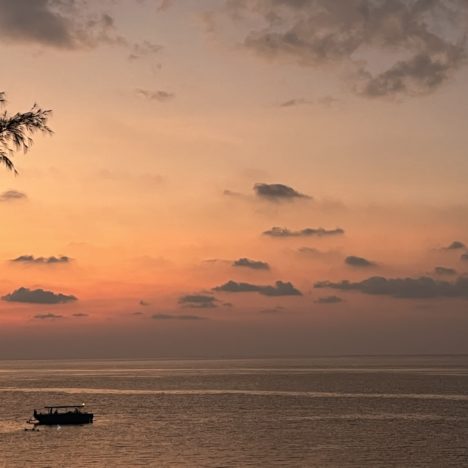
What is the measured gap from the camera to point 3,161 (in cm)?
2269

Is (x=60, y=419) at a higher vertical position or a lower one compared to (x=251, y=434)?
higher

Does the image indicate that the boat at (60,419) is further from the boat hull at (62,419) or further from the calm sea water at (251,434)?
the calm sea water at (251,434)

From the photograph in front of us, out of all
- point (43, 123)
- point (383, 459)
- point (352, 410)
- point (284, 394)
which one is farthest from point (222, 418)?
point (43, 123)

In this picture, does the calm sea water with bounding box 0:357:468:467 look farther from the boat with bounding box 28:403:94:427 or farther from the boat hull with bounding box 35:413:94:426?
the boat hull with bounding box 35:413:94:426

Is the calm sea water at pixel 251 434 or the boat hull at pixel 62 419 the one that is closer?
the calm sea water at pixel 251 434

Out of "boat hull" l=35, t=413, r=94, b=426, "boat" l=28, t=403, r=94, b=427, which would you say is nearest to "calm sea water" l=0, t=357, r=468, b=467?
"boat" l=28, t=403, r=94, b=427

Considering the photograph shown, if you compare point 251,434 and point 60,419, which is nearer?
point 251,434

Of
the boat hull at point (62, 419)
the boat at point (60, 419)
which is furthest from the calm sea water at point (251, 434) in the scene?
the boat hull at point (62, 419)

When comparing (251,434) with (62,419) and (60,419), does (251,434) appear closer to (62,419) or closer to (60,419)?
(62,419)

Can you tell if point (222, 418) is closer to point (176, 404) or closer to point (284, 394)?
point (176, 404)

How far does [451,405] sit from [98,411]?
67952 mm

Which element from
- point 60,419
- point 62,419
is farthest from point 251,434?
point 60,419

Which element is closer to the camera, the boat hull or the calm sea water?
the calm sea water

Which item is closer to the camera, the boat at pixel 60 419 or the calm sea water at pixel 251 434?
the calm sea water at pixel 251 434
